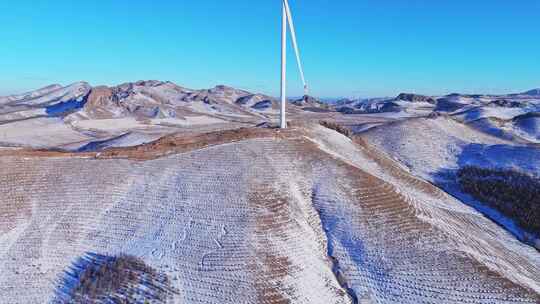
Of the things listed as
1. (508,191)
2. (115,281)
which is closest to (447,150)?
(508,191)

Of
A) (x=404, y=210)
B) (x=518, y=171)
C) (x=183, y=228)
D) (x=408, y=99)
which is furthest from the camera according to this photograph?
(x=408, y=99)

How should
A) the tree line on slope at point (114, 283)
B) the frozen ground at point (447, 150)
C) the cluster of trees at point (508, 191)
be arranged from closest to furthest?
the tree line on slope at point (114, 283), the cluster of trees at point (508, 191), the frozen ground at point (447, 150)

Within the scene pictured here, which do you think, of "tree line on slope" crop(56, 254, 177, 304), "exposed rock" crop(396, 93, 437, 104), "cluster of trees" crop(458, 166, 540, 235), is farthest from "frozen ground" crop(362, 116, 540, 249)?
"exposed rock" crop(396, 93, 437, 104)

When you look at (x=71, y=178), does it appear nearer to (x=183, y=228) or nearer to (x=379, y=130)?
(x=183, y=228)

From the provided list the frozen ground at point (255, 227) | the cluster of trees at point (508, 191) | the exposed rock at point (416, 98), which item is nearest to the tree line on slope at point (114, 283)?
the frozen ground at point (255, 227)

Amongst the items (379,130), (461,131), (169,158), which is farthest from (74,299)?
(461,131)

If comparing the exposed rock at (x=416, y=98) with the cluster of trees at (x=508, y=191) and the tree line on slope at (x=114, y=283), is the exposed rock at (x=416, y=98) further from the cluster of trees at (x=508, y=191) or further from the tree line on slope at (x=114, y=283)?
the tree line on slope at (x=114, y=283)
